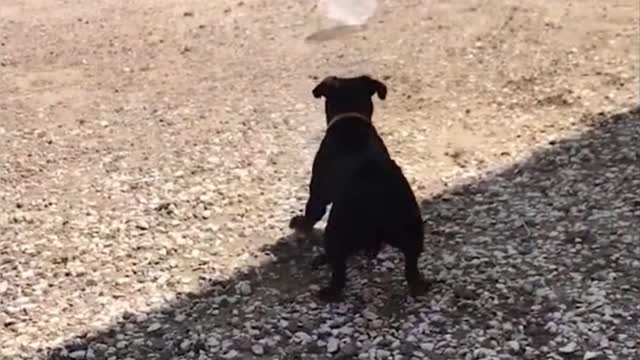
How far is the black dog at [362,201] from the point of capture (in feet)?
14.2

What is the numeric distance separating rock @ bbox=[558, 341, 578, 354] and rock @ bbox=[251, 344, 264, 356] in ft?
3.72

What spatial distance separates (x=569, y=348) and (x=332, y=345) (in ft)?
2.94

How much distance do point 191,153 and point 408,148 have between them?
1.24 metres

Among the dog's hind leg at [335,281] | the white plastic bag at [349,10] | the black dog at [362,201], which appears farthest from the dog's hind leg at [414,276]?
the white plastic bag at [349,10]

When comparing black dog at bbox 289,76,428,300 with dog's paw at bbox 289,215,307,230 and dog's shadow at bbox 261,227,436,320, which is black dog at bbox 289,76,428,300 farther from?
dog's paw at bbox 289,215,307,230

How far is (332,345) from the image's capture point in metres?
4.22

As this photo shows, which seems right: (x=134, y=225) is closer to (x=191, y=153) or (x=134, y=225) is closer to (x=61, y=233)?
(x=61, y=233)

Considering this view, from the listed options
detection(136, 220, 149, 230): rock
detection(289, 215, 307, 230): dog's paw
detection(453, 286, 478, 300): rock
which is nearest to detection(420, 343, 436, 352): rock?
detection(453, 286, 478, 300): rock

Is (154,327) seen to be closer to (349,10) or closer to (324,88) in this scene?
(324,88)

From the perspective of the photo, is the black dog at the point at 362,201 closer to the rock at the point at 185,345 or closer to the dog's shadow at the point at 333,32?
the rock at the point at 185,345

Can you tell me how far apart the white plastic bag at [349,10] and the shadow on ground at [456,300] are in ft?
11.5

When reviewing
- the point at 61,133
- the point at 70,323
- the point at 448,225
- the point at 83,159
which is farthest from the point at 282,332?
the point at 61,133

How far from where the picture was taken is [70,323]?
451 centimetres

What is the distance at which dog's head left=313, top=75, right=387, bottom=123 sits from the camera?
4754mm
